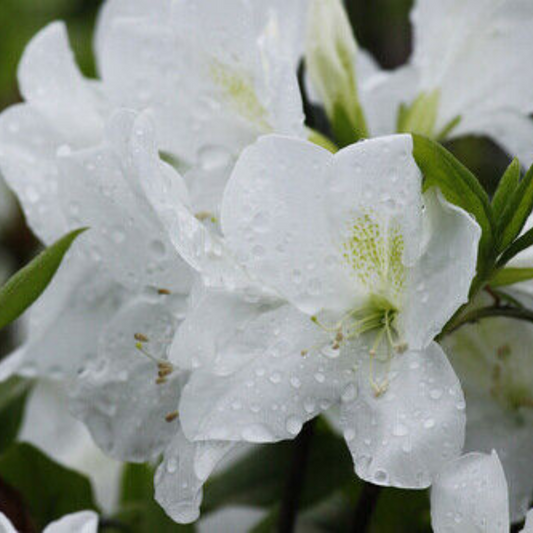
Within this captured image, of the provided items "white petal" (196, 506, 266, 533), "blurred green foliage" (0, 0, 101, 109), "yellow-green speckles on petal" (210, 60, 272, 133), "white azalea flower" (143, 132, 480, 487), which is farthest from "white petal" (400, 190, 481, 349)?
"blurred green foliage" (0, 0, 101, 109)

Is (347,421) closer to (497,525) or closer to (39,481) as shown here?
(497,525)

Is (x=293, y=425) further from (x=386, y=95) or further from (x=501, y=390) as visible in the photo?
(x=386, y=95)

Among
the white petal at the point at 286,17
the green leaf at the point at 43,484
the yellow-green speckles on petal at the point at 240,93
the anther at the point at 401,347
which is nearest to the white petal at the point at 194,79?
the yellow-green speckles on petal at the point at 240,93

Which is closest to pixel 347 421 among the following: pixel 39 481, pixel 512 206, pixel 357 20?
pixel 512 206

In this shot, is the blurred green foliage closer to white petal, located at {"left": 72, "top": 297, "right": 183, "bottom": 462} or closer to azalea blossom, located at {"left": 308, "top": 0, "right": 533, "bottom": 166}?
azalea blossom, located at {"left": 308, "top": 0, "right": 533, "bottom": 166}

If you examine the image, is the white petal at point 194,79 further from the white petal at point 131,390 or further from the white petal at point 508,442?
the white petal at point 508,442

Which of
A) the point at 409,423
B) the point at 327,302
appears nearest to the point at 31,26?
the point at 327,302
